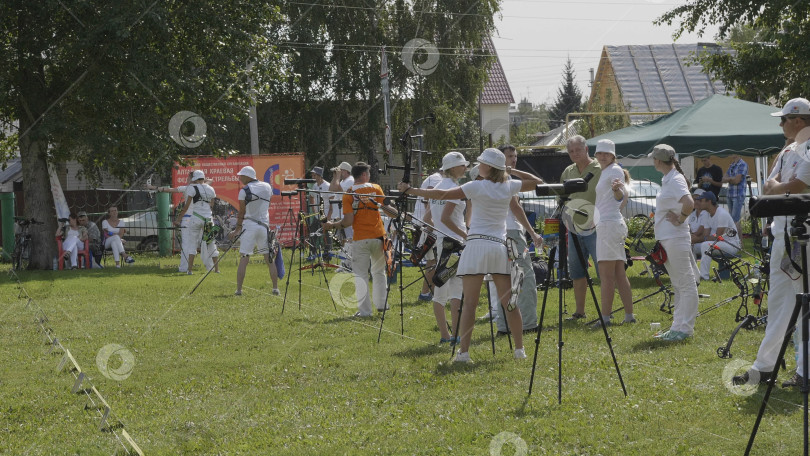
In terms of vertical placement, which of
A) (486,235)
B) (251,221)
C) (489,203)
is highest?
(489,203)

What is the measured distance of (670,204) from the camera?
30.1 feet

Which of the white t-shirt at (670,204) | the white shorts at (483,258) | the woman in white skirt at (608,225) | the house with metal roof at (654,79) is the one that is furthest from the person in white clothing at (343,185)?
the house with metal roof at (654,79)

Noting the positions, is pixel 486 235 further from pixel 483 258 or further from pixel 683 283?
pixel 683 283

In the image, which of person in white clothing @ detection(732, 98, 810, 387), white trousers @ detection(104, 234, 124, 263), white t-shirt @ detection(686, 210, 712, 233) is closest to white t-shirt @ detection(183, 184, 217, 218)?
white trousers @ detection(104, 234, 124, 263)

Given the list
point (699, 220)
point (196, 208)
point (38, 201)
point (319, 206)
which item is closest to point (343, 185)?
point (319, 206)

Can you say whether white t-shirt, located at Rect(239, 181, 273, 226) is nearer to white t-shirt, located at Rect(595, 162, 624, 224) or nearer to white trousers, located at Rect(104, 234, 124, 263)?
white t-shirt, located at Rect(595, 162, 624, 224)

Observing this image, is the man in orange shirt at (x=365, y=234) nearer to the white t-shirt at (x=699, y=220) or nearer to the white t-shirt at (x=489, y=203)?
the white t-shirt at (x=489, y=203)

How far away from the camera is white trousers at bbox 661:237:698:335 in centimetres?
918

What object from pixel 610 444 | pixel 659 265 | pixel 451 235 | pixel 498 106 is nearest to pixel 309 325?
pixel 451 235

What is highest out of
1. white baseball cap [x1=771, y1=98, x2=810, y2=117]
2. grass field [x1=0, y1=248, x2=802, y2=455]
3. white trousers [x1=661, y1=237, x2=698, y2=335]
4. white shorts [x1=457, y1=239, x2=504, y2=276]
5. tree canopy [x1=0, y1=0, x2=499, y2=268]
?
tree canopy [x1=0, y1=0, x2=499, y2=268]

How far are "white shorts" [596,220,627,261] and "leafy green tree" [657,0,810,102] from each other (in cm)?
1473

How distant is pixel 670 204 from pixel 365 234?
12.9 feet

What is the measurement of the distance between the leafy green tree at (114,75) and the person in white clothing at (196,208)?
408 centimetres

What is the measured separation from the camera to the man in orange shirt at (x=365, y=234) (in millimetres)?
11477
